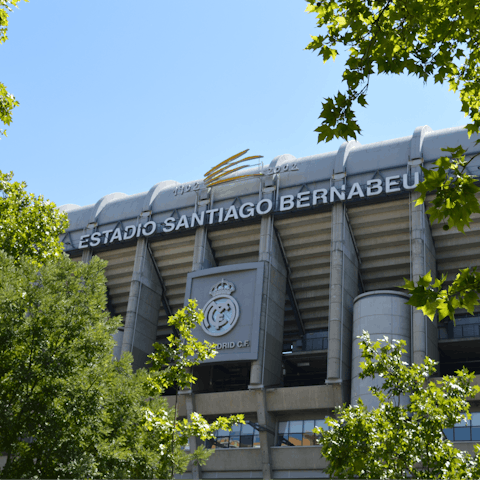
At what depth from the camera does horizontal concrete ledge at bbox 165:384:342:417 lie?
41.6 m

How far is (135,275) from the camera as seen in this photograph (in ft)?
174

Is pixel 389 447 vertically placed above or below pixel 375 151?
below

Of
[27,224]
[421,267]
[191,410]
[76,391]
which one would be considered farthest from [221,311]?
[76,391]

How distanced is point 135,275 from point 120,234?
455 centimetres

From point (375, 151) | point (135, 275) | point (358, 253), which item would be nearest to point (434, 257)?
point (358, 253)

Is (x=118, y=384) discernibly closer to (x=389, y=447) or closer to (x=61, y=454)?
(x=61, y=454)

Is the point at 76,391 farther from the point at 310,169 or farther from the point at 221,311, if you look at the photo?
the point at 310,169

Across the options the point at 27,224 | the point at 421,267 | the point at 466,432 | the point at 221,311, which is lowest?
the point at 466,432

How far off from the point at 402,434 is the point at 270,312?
3045 centimetres

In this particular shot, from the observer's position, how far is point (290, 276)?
50531mm

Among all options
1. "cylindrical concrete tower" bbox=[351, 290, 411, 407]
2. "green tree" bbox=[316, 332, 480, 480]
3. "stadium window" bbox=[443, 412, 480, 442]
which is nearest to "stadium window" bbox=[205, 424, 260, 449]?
"cylindrical concrete tower" bbox=[351, 290, 411, 407]

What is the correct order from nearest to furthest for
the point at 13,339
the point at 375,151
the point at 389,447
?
the point at 389,447 → the point at 13,339 → the point at 375,151

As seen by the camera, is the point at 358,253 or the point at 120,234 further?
the point at 120,234

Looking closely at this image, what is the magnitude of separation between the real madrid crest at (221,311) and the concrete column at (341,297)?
7.78 metres
